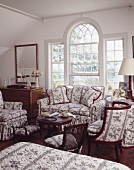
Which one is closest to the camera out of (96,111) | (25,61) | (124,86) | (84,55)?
(96,111)

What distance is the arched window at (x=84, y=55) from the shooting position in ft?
18.8

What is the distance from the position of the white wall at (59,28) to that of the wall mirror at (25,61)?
148 mm

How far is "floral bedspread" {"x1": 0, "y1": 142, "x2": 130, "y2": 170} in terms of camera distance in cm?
175

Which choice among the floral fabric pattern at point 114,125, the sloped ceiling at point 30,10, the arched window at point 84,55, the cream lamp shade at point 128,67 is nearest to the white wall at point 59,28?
the sloped ceiling at point 30,10

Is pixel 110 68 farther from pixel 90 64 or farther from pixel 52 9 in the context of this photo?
pixel 52 9

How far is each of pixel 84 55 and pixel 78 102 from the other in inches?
52.3

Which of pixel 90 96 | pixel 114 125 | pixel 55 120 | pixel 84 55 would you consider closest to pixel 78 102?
pixel 90 96

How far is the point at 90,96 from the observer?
16.4ft

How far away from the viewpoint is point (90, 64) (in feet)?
19.1

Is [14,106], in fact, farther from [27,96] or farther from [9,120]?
[27,96]

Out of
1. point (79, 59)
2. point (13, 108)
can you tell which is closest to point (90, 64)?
point (79, 59)

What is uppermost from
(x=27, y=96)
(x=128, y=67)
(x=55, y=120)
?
(x=128, y=67)

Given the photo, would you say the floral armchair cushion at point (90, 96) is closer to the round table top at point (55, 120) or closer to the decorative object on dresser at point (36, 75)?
the round table top at point (55, 120)

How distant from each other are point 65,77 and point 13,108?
1725 mm
